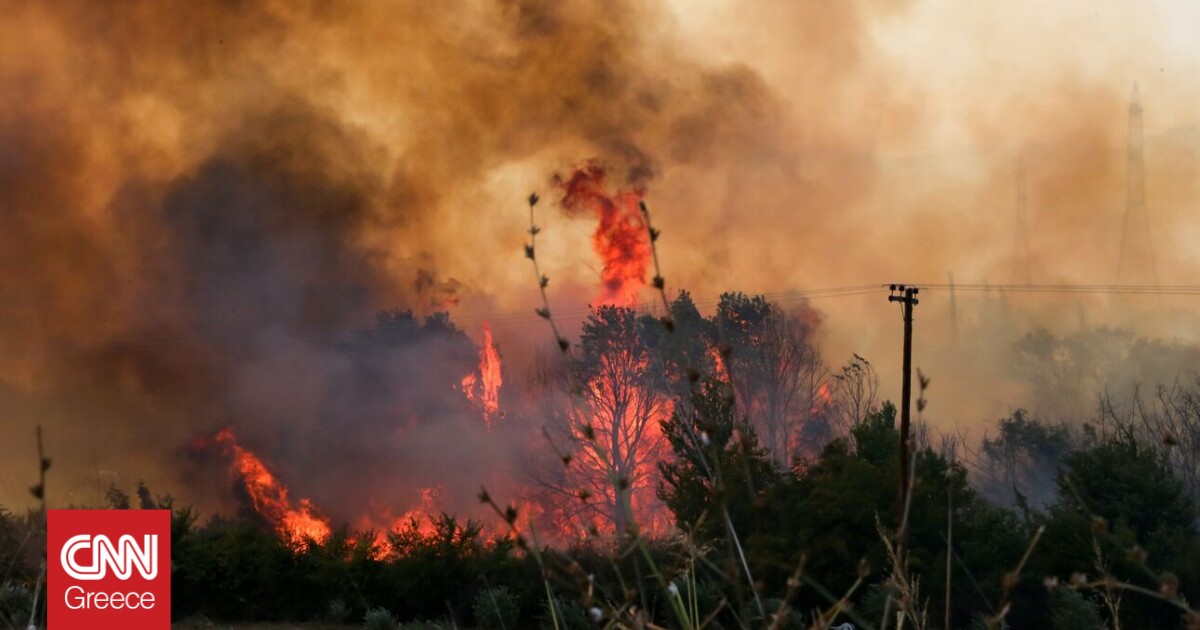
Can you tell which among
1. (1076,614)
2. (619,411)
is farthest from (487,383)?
(1076,614)

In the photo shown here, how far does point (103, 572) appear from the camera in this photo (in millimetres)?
18219

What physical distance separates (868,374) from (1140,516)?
125 ft

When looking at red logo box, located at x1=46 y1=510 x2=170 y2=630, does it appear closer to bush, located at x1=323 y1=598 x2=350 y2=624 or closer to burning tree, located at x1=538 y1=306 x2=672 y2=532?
bush, located at x1=323 y1=598 x2=350 y2=624

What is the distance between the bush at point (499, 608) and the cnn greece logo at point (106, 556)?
7573 mm

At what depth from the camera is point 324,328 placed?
64438 mm

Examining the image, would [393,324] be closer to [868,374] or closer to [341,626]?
[868,374]

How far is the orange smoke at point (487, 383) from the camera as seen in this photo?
6306 centimetres

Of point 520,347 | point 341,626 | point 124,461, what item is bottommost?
point 341,626

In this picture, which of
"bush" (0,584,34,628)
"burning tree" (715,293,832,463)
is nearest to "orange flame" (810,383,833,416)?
"burning tree" (715,293,832,463)

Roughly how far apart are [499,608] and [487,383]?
3890cm

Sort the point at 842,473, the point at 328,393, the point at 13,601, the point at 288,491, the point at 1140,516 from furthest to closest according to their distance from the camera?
the point at 328,393
the point at 288,491
the point at 842,473
the point at 1140,516
the point at 13,601

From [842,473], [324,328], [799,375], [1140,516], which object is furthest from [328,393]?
[1140,516]

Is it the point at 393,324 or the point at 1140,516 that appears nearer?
the point at 1140,516

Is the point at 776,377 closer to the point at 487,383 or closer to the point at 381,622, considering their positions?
the point at 487,383
